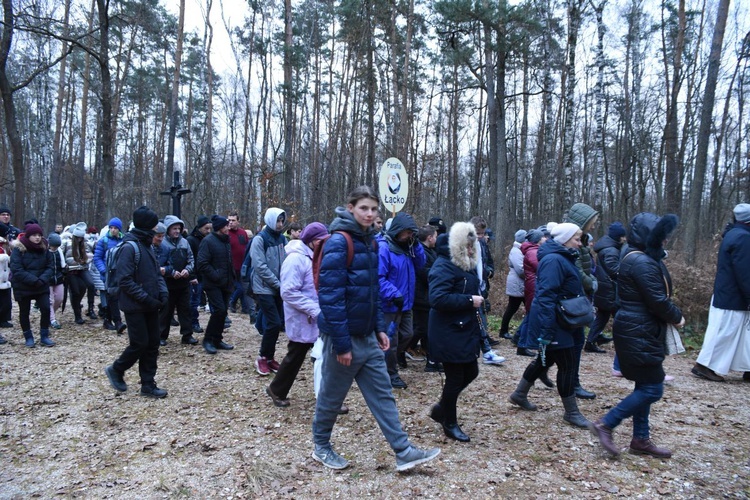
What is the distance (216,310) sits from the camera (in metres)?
7.32

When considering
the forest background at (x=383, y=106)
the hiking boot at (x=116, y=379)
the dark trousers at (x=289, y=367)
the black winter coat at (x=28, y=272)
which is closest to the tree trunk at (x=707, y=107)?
the forest background at (x=383, y=106)

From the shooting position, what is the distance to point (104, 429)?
4.64m

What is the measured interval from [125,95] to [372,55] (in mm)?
17241

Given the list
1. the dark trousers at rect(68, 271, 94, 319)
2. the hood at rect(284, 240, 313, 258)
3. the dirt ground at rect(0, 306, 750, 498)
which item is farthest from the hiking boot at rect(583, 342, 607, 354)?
the dark trousers at rect(68, 271, 94, 319)

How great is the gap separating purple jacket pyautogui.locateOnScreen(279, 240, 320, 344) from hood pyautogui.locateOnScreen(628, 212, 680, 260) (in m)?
3.03

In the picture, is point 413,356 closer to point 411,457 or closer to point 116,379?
point 411,457

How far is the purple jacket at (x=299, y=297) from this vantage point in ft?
16.3

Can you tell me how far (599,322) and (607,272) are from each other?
3.13 feet

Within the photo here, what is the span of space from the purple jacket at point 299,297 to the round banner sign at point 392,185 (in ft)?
11.2

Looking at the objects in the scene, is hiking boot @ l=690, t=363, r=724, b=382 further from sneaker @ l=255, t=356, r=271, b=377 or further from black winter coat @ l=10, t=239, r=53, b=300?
black winter coat @ l=10, t=239, r=53, b=300

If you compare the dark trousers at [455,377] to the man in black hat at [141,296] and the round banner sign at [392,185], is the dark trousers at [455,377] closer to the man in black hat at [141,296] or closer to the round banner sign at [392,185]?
the man in black hat at [141,296]

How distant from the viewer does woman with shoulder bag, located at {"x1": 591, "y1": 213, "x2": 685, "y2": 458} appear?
3.72 m

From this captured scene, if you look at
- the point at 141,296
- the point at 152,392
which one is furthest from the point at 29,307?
the point at 141,296

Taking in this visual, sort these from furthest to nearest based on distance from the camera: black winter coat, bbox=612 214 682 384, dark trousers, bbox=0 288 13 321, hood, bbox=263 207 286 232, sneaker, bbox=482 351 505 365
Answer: dark trousers, bbox=0 288 13 321 → sneaker, bbox=482 351 505 365 → hood, bbox=263 207 286 232 → black winter coat, bbox=612 214 682 384
